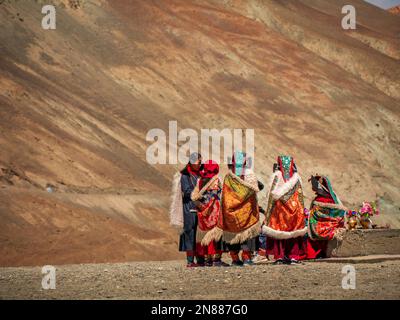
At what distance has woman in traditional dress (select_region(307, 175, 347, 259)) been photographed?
55.8ft

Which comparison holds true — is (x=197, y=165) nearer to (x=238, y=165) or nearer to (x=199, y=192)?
(x=199, y=192)

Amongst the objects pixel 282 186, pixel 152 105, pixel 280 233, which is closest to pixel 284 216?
pixel 280 233

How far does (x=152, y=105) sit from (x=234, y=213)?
89.4 ft

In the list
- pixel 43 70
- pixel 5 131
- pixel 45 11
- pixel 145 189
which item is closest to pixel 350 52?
pixel 45 11

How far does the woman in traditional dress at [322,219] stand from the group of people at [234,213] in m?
0.50

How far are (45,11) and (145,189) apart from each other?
16994 mm

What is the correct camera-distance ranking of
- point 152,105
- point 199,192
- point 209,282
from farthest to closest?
point 152,105 < point 199,192 < point 209,282

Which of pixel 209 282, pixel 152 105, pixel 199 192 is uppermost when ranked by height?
pixel 152 105

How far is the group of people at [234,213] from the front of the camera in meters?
15.6

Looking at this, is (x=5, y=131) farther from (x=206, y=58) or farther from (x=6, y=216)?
(x=206, y=58)

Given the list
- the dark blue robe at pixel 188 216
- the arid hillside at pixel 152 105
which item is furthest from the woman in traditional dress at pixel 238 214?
the arid hillside at pixel 152 105

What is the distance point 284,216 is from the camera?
16281 millimetres

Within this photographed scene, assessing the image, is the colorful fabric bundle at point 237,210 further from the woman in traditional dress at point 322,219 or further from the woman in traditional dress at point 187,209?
the woman in traditional dress at point 322,219

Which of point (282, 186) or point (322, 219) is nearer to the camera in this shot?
point (282, 186)
